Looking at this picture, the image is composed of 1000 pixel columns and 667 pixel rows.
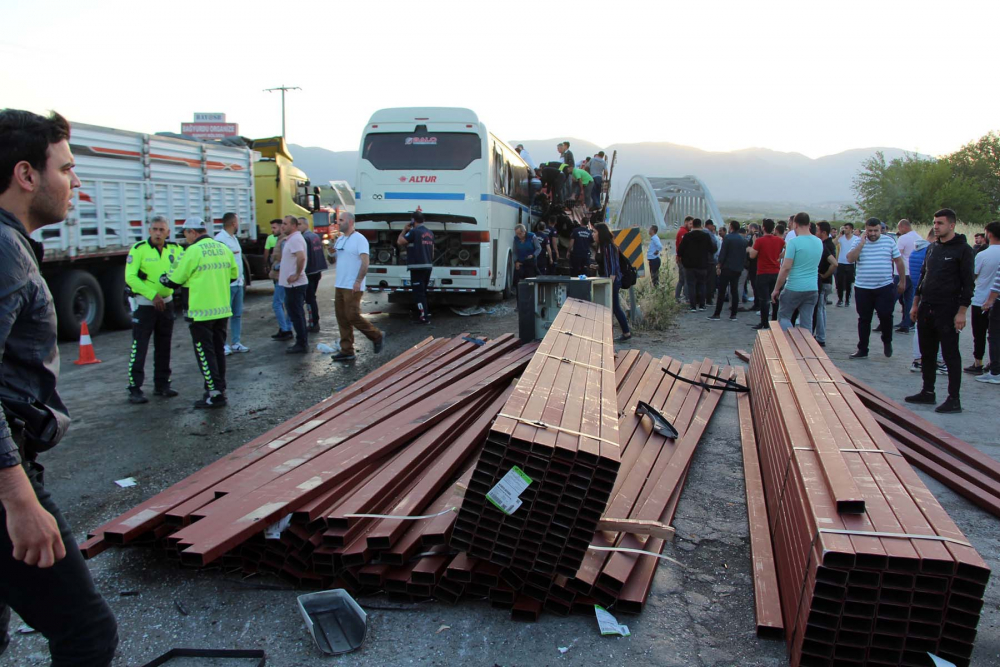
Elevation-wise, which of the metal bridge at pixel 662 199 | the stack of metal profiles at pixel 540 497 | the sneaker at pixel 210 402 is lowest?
the sneaker at pixel 210 402

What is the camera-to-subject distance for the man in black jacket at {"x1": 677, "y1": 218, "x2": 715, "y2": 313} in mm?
14570

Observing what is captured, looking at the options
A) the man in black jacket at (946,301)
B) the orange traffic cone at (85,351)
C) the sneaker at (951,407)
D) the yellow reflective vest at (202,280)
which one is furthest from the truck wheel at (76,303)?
the sneaker at (951,407)

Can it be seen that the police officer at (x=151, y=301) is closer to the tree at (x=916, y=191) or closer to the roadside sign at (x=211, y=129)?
the tree at (x=916, y=191)

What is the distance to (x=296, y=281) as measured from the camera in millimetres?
10031

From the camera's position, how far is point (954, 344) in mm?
6902

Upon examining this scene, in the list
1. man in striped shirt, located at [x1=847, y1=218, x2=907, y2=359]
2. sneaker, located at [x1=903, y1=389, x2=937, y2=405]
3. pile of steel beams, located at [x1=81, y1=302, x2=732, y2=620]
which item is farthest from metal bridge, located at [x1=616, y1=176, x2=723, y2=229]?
pile of steel beams, located at [x1=81, y1=302, x2=732, y2=620]

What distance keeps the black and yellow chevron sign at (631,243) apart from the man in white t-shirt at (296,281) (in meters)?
5.31

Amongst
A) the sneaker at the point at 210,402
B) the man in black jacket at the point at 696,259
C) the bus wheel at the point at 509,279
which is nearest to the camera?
the sneaker at the point at 210,402

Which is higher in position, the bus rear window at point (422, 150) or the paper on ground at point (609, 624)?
the bus rear window at point (422, 150)

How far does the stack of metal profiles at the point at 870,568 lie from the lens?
2688mm

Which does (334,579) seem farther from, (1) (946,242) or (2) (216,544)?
(1) (946,242)

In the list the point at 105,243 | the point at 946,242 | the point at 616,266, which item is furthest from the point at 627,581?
the point at 105,243

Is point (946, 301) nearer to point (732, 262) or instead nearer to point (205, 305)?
point (732, 262)

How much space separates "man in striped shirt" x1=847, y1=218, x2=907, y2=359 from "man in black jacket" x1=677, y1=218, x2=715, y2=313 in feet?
15.7
